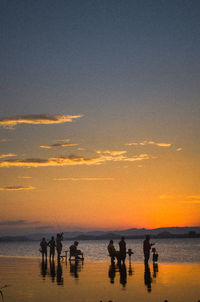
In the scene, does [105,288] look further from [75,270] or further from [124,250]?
[124,250]

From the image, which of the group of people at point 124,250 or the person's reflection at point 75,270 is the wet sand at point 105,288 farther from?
the group of people at point 124,250

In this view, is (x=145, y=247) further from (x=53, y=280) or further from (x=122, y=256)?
(x=53, y=280)

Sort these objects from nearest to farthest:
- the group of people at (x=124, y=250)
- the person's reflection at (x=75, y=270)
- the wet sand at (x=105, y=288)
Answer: the wet sand at (x=105, y=288) → the person's reflection at (x=75, y=270) → the group of people at (x=124, y=250)

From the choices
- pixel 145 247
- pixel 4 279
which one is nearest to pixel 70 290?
pixel 4 279

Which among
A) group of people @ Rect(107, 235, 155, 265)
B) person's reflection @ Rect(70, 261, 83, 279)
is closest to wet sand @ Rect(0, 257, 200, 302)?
person's reflection @ Rect(70, 261, 83, 279)

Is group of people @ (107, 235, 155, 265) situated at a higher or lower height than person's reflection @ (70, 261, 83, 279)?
higher

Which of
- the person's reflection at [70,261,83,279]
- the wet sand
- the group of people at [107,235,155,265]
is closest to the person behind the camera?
the wet sand

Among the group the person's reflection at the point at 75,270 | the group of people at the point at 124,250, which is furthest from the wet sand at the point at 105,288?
the group of people at the point at 124,250

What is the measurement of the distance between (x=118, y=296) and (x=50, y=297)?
255 centimetres

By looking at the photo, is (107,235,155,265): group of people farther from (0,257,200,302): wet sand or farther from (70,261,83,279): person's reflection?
(0,257,200,302): wet sand

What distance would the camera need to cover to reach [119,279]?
875 inches

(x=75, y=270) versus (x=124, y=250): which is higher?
(x=124, y=250)

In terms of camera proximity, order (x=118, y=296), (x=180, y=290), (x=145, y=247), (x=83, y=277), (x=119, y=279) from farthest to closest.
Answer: (x=145, y=247)
(x=83, y=277)
(x=119, y=279)
(x=180, y=290)
(x=118, y=296)

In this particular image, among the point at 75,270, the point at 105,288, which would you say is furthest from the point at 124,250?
the point at 105,288
